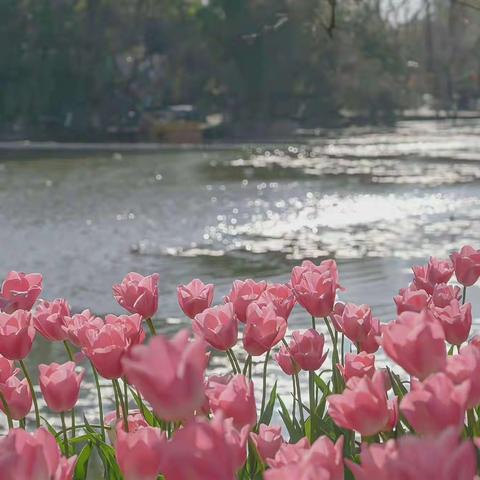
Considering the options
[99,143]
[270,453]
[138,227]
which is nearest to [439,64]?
[99,143]

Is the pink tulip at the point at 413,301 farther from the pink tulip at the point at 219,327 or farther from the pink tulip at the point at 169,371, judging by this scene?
the pink tulip at the point at 169,371

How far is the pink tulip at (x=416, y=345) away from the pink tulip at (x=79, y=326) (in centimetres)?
75

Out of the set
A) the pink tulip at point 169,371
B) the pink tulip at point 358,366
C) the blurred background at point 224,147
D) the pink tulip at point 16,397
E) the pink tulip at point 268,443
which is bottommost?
the blurred background at point 224,147

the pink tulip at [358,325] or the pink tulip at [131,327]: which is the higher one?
the pink tulip at [131,327]

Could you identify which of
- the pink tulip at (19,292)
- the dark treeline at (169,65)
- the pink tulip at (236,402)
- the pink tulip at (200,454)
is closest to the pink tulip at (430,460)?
the pink tulip at (200,454)

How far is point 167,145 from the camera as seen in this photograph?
166 ft

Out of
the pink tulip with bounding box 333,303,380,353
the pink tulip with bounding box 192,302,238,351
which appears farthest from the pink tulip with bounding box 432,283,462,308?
the pink tulip with bounding box 192,302,238,351

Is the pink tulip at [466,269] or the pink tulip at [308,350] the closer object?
the pink tulip at [308,350]

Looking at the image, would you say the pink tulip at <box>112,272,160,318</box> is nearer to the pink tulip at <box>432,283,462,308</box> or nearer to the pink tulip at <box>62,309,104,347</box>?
the pink tulip at <box>62,309,104,347</box>

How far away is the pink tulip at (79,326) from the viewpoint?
260 cm

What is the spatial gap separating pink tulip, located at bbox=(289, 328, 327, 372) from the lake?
4.13 meters

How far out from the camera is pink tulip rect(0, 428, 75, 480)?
A: 1.67 meters

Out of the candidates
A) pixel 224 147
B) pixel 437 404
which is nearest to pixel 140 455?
pixel 437 404

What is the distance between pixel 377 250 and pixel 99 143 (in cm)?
3937
